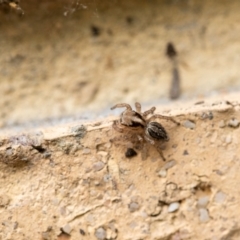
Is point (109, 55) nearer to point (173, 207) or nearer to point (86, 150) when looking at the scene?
point (86, 150)

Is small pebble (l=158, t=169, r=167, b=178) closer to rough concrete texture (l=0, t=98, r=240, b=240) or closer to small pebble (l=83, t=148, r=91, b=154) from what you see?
rough concrete texture (l=0, t=98, r=240, b=240)

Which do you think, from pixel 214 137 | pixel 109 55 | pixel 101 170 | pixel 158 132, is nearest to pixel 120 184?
pixel 101 170

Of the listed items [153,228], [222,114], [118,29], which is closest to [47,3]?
[118,29]

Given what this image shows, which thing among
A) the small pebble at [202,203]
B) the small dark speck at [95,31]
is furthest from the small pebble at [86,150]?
the small dark speck at [95,31]

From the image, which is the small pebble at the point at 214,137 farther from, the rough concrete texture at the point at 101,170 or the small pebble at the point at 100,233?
the small pebble at the point at 100,233

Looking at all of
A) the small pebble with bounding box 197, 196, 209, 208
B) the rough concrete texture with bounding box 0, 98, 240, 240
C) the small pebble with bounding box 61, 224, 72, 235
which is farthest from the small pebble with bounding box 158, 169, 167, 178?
the small pebble with bounding box 61, 224, 72, 235

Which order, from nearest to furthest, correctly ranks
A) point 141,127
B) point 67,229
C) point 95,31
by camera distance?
point 67,229, point 141,127, point 95,31

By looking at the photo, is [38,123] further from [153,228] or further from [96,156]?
[153,228]

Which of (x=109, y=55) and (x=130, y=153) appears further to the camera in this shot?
(x=109, y=55)
